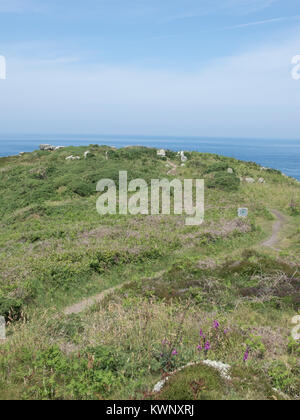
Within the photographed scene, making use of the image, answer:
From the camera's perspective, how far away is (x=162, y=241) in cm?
1992

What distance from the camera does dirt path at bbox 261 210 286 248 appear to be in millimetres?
21656

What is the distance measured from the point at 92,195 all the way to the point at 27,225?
9.02 metres

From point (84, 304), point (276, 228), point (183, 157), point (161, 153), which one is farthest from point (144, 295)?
point (161, 153)

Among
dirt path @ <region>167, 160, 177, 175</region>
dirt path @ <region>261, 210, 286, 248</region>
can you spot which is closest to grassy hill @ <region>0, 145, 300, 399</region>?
dirt path @ <region>261, 210, 286, 248</region>

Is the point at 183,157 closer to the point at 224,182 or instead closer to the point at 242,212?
the point at 224,182

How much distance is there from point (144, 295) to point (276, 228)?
51.7 feet

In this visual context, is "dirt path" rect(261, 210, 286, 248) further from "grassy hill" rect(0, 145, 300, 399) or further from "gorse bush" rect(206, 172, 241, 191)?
"gorse bush" rect(206, 172, 241, 191)

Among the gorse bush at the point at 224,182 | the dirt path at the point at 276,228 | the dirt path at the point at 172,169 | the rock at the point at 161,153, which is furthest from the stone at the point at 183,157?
the dirt path at the point at 276,228

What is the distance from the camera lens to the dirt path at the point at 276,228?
21656mm

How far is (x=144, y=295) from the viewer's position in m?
13.1

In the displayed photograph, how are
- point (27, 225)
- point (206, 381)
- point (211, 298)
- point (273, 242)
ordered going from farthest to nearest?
point (27, 225), point (273, 242), point (211, 298), point (206, 381)

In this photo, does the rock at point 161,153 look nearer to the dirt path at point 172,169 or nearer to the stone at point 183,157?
the stone at point 183,157

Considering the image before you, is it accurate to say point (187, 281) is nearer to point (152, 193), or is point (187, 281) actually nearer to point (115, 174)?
point (152, 193)

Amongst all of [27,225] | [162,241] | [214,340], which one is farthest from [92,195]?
[214,340]
